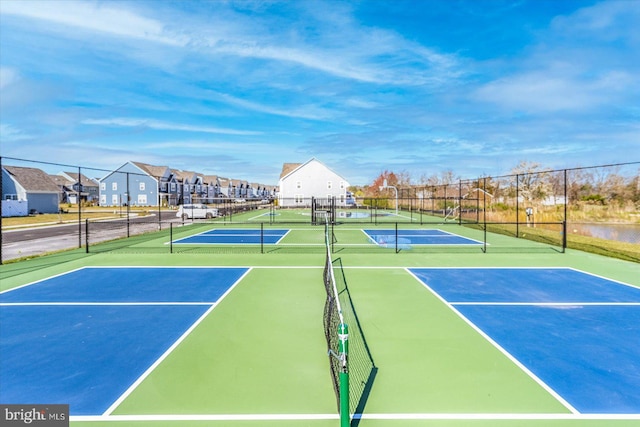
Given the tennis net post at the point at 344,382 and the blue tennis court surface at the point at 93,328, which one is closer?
the tennis net post at the point at 344,382

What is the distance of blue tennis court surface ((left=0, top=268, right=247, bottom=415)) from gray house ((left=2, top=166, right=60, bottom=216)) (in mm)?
42109

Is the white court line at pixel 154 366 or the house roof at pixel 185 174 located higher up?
the house roof at pixel 185 174

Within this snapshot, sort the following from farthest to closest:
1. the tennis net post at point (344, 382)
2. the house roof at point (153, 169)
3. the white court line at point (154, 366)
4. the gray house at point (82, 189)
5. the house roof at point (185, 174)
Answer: the gray house at point (82, 189) → the house roof at point (185, 174) → the house roof at point (153, 169) → the white court line at point (154, 366) → the tennis net post at point (344, 382)

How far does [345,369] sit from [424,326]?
4027 mm

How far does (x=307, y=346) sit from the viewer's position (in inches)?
239

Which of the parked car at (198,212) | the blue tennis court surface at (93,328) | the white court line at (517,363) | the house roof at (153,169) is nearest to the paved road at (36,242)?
the blue tennis court surface at (93,328)

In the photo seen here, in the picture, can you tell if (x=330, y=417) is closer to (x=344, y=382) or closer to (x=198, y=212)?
(x=344, y=382)

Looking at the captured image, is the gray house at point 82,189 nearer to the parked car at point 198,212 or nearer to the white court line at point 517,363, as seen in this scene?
the parked car at point 198,212

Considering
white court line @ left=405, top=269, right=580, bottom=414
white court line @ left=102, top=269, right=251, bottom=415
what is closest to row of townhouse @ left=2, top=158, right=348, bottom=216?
white court line @ left=102, top=269, right=251, bottom=415

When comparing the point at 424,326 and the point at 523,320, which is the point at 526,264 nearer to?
the point at 523,320

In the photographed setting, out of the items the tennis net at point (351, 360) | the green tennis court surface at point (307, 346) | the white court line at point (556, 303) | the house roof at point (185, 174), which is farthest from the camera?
the house roof at point (185, 174)
